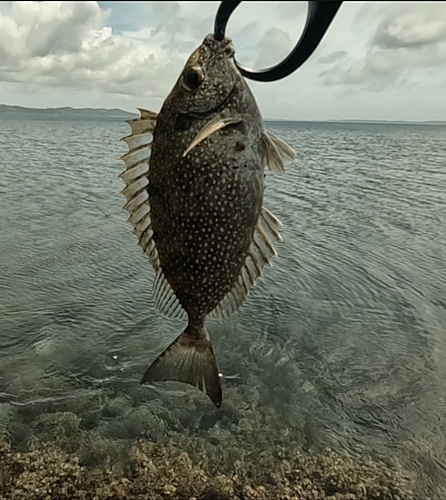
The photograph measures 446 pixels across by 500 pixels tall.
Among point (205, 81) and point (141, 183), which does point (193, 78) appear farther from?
point (141, 183)

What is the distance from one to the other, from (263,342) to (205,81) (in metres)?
4.70

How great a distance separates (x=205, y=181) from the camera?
2580 millimetres

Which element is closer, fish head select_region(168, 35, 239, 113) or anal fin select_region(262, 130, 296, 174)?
fish head select_region(168, 35, 239, 113)

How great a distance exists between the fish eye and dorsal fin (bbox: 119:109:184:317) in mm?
236

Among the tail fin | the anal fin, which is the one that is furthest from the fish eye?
the tail fin

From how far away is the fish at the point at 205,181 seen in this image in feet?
8.36

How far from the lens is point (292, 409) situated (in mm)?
5488

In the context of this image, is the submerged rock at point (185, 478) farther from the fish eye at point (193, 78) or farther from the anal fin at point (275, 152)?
the fish eye at point (193, 78)

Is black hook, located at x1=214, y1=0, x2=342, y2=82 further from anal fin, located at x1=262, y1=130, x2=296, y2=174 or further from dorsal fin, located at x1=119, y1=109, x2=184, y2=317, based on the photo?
dorsal fin, located at x1=119, y1=109, x2=184, y2=317

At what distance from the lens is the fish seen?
255cm

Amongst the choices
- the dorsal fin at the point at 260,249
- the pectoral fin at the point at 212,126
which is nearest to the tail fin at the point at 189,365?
the dorsal fin at the point at 260,249

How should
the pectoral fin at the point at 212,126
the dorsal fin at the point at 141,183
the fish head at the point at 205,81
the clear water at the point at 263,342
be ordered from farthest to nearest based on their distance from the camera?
the clear water at the point at 263,342, the dorsal fin at the point at 141,183, the fish head at the point at 205,81, the pectoral fin at the point at 212,126

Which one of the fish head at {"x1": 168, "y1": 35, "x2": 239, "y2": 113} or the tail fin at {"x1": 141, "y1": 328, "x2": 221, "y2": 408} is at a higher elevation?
the fish head at {"x1": 168, "y1": 35, "x2": 239, "y2": 113}

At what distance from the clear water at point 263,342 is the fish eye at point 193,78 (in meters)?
3.61
